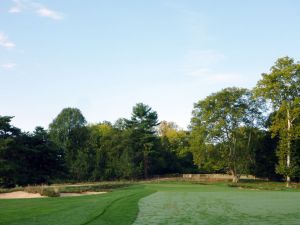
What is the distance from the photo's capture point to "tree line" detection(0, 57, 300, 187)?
53.5 meters

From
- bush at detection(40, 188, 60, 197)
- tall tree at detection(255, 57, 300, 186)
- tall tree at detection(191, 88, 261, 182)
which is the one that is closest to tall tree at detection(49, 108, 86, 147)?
tall tree at detection(191, 88, 261, 182)

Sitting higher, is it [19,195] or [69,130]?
[69,130]

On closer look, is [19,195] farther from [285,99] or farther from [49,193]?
[285,99]

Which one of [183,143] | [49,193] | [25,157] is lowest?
[49,193]

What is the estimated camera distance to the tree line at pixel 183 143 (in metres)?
53.5

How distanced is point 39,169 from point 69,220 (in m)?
39.5

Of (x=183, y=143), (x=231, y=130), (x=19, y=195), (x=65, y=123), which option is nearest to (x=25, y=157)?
(x=19, y=195)

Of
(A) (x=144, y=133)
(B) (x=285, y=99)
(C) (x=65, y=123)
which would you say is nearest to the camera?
(B) (x=285, y=99)

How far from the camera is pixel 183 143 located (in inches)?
3804

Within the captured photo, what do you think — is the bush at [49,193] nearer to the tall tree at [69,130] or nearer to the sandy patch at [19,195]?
the sandy patch at [19,195]

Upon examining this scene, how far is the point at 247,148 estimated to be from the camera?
226 ft

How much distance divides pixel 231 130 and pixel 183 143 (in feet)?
96.3

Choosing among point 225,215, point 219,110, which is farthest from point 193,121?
point 225,215

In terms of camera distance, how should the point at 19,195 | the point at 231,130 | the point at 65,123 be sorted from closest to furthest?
1. the point at 19,195
2. the point at 231,130
3. the point at 65,123
